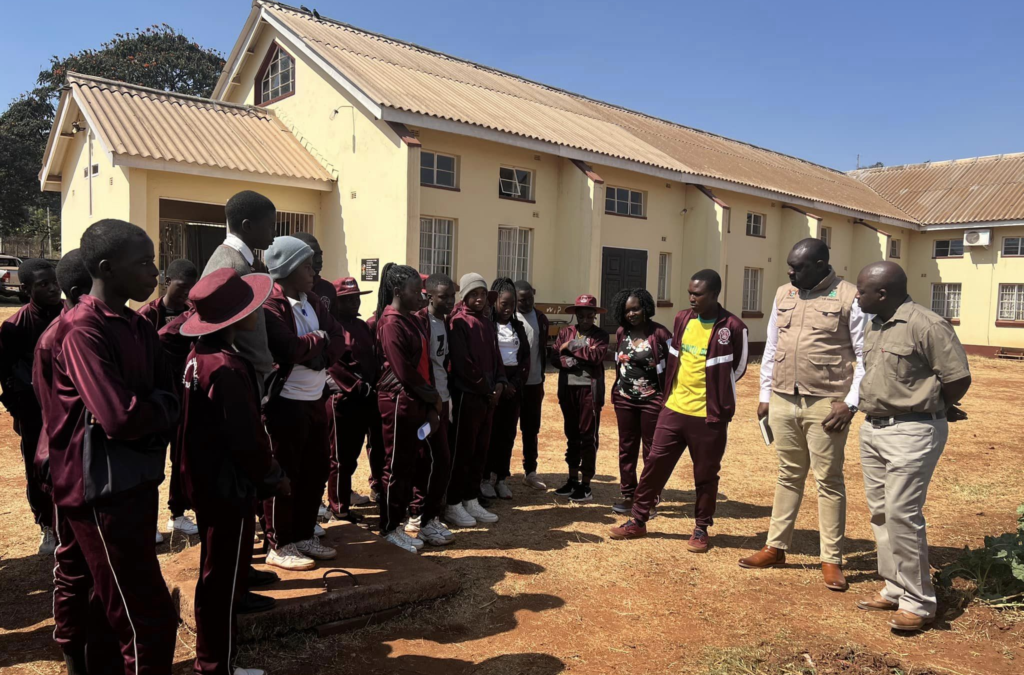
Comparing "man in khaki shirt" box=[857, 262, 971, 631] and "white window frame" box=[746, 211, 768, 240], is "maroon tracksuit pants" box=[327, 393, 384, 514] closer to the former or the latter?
"man in khaki shirt" box=[857, 262, 971, 631]

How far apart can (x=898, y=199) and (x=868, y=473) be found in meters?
29.1

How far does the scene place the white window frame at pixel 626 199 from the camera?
54.9ft

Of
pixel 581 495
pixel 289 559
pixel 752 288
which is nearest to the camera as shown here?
pixel 289 559

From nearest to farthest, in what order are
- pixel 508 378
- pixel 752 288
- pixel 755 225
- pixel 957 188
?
pixel 508 378 < pixel 755 225 < pixel 752 288 < pixel 957 188

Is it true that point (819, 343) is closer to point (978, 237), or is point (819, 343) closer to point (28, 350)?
point (28, 350)

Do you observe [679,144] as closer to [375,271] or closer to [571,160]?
[571,160]

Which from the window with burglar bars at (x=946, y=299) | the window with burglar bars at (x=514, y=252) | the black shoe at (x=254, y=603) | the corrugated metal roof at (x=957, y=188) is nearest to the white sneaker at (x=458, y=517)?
the black shoe at (x=254, y=603)

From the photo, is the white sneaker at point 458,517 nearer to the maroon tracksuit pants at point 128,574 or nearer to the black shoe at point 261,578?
the black shoe at point 261,578

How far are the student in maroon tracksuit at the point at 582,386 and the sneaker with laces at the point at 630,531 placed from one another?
3.04 feet

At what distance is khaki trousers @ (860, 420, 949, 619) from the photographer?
12.8 ft

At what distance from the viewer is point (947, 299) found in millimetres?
25953

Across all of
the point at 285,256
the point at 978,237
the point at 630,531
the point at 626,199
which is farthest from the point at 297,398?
the point at 978,237

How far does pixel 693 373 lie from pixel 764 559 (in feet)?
4.44

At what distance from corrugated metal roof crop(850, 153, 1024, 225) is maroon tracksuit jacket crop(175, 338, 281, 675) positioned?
1074 inches
